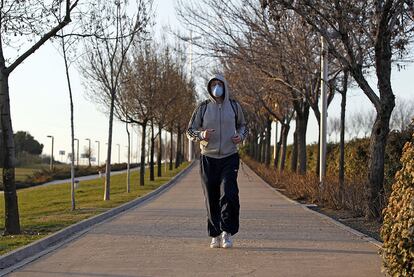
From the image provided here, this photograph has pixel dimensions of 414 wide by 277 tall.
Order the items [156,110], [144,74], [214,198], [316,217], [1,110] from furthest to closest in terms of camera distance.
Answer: [156,110]
[144,74]
[316,217]
[1,110]
[214,198]

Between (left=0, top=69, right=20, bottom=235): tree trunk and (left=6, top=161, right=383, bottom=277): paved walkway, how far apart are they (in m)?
1.45

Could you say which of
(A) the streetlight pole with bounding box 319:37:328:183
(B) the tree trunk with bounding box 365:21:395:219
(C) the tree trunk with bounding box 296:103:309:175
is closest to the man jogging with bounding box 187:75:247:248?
(B) the tree trunk with bounding box 365:21:395:219

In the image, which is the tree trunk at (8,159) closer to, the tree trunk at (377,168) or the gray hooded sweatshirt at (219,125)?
the gray hooded sweatshirt at (219,125)

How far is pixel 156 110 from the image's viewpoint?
30.7 metres

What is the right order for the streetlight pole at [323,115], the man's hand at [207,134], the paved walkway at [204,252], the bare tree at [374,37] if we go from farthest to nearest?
1. the streetlight pole at [323,115]
2. the bare tree at [374,37]
3. the man's hand at [207,134]
4. the paved walkway at [204,252]

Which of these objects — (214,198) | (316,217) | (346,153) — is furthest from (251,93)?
(214,198)

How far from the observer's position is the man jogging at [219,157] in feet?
27.9

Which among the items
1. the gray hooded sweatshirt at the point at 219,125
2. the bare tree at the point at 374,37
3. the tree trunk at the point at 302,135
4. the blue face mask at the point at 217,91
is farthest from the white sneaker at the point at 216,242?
the tree trunk at the point at 302,135

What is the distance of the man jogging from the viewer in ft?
27.9

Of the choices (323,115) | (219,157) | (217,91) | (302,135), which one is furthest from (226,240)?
(302,135)

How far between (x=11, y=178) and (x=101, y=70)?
459 inches

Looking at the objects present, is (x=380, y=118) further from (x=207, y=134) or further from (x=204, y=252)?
(x=204, y=252)

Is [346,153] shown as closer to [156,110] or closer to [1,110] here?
[156,110]

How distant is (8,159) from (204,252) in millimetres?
4599
